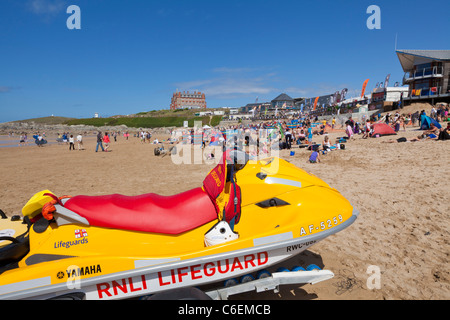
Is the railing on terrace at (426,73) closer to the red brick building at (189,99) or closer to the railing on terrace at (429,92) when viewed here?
the railing on terrace at (429,92)

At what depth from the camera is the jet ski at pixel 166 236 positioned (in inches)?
84.0

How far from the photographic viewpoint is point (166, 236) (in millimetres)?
2510

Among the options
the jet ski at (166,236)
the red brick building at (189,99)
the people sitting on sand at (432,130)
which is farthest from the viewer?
the red brick building at (189,99)

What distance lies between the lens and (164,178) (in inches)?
375

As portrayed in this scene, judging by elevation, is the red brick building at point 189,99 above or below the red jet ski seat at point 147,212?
above

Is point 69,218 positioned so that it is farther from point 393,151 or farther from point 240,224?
point 393,151

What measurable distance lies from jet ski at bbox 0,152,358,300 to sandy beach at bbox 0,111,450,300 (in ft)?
3.32

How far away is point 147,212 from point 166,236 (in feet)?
1.07

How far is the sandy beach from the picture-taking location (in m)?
3.04

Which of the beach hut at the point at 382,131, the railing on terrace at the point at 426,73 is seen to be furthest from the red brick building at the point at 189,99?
the beach hut at the point at 382,131

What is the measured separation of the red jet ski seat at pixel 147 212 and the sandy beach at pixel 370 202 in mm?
1301

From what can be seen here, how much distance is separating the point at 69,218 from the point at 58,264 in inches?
17.2

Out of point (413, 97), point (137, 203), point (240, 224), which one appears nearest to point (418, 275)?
point (240, 224)

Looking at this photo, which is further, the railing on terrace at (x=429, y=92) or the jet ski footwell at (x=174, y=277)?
the railing on terrace at (x=429, y=92)
